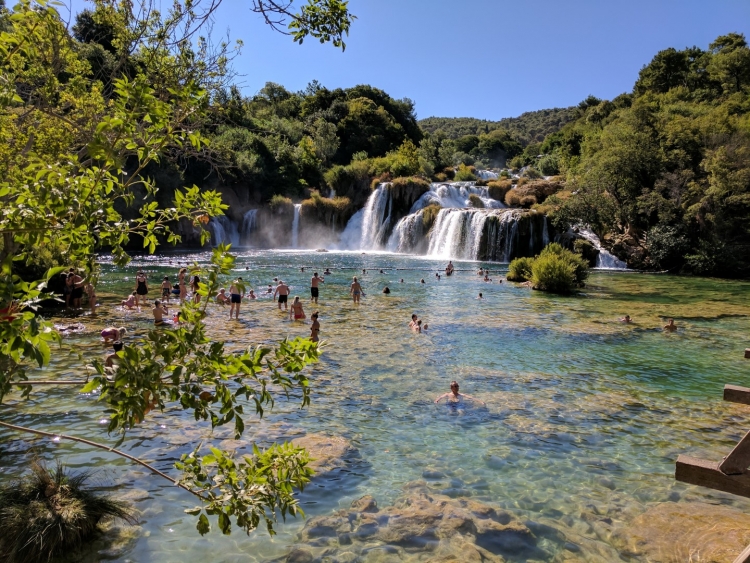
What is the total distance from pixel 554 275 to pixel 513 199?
22842 mm

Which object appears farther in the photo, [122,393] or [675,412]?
[675,412]

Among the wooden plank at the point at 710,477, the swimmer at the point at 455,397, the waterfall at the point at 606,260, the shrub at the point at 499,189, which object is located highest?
the shrub at the point at 499,189

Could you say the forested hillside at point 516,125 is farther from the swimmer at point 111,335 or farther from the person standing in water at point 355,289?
the swimmer at point 111,335

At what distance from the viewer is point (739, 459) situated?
9.42 feet

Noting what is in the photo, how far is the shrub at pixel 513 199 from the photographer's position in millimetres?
45331

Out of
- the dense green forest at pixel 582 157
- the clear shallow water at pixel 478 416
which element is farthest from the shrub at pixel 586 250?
the clear shallow water at pixel 478 416

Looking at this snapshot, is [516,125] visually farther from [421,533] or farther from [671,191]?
[421,533]

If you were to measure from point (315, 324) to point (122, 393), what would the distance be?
36.1 feet

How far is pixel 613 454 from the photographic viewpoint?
716 cm

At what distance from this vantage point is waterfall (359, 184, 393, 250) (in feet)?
159

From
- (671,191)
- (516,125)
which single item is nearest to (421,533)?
(671,191)

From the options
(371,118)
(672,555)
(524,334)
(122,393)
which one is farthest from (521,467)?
(371,118)

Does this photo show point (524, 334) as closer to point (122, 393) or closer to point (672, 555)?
point (672, 555)

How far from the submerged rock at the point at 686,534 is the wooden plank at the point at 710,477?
101 inches
